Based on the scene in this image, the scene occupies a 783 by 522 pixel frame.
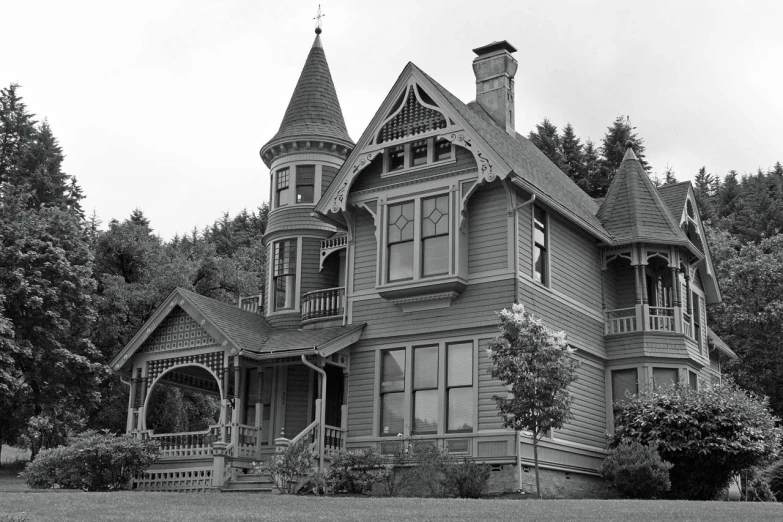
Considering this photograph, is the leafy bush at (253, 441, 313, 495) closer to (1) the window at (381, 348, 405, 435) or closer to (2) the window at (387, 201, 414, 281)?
(1) the window at (381, 348, 405, 435)

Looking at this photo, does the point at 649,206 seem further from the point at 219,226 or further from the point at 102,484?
the point at 219,226

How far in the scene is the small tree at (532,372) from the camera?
65.8 feet

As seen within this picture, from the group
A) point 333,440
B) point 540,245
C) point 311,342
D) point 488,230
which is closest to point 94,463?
point 333,440

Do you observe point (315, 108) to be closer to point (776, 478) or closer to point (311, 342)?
point (311, 342)

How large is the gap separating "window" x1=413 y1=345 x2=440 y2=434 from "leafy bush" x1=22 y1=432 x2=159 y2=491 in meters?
6.95

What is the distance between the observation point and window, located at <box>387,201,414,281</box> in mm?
24953

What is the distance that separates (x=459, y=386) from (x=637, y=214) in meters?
8.99

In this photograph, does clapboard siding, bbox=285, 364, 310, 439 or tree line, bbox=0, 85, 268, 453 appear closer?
clapboard siding, bbox=285, 364, 310, 439

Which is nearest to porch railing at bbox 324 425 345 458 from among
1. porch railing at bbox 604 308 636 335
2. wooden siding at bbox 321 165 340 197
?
wooden siding at bbox 321 165 340 197

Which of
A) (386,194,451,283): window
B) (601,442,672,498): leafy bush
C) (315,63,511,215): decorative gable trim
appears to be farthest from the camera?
(386,194,451,283): window

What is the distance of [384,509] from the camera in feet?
51.0

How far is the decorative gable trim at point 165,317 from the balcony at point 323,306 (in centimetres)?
330

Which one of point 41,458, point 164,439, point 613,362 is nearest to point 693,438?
point 613,362

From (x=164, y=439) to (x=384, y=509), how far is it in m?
11.7
